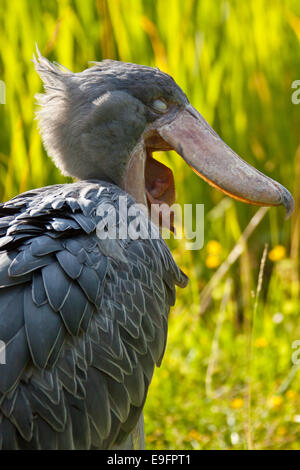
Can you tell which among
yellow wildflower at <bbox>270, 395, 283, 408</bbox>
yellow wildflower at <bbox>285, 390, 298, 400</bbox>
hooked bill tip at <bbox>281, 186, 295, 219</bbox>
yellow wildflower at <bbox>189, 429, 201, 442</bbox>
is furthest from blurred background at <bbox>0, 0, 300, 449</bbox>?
hooked bill tip at <bbox>281, 186, 295, 219</bbox>

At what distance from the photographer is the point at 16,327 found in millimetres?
1870

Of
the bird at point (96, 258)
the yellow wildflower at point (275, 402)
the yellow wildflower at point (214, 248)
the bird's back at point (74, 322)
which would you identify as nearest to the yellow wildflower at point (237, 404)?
the yellow wildflower at point (275, 402)

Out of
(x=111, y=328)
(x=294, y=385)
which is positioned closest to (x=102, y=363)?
(x=111, y=328)

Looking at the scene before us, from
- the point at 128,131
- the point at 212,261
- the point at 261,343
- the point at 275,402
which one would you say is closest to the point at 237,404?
the point at 275,402

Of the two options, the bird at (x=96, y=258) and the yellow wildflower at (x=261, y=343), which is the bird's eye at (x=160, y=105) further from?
the yellow wildflower at (x=261, y=343)

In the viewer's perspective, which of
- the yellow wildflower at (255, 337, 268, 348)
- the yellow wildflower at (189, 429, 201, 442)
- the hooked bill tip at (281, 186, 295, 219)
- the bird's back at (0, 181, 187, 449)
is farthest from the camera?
the yellow wildflower at (255, 337, 268, 348)

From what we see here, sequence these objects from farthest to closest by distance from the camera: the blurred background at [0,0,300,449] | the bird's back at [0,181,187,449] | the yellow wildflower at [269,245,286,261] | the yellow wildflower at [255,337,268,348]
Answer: the yellow wildflower at [269,245,286,261] < the blurred background at [0,0,300,449] < the yellow wildflower at [255,337,268,348] < the bird's back at [0,181,187,449]

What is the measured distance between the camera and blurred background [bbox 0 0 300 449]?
11.4ft

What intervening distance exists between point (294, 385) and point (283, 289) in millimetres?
678

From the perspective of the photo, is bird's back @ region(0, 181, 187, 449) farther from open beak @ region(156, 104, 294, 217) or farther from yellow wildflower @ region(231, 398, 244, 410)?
yellow wildflower @ region(231, 398, 244, 410)

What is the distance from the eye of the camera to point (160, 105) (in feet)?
8.18

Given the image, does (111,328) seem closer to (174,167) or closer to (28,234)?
(28,234)

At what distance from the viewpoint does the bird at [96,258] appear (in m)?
1.88

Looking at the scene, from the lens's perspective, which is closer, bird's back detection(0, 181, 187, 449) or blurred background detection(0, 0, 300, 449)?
bird's back detection(0, 181, 187, 449)
